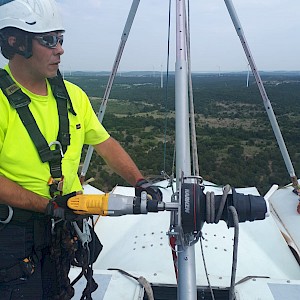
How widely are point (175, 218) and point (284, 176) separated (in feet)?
53.9

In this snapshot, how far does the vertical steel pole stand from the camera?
246 centimetres

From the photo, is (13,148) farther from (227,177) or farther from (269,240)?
(227,177)

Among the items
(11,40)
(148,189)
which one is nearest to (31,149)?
(11,40)

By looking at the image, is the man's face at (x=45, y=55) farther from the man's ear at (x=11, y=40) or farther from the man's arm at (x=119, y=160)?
the man's arm at (x=119, y=160)

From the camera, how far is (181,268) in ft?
8.17

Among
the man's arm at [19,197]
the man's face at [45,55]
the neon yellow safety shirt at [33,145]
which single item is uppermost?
the man's face at [45,55]

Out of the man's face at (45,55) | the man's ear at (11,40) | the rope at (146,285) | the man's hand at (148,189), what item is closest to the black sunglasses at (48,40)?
the man's face at (45,55)

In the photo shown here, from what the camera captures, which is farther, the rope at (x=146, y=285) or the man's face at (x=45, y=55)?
the rope at (x=146, y=285)

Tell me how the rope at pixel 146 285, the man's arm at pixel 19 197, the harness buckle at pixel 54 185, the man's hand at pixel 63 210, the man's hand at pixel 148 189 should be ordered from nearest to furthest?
1. the man's hand at pixel 63 210
2. the man's arm at pixel 19 197
3. the harness buckle at pixel 54 185
4. the man's hand at pixel 148 189
5. the rope at pixel 146 285

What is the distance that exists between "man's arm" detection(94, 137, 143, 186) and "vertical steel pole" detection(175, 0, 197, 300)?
0.42 meters

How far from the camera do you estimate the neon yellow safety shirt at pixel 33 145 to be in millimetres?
2469

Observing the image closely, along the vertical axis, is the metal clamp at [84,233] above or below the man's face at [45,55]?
below

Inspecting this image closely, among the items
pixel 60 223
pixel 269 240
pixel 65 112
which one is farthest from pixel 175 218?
pixel 269 240

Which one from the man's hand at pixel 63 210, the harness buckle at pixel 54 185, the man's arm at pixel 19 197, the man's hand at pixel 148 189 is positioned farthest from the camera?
the man's hand at pixel 148 189
